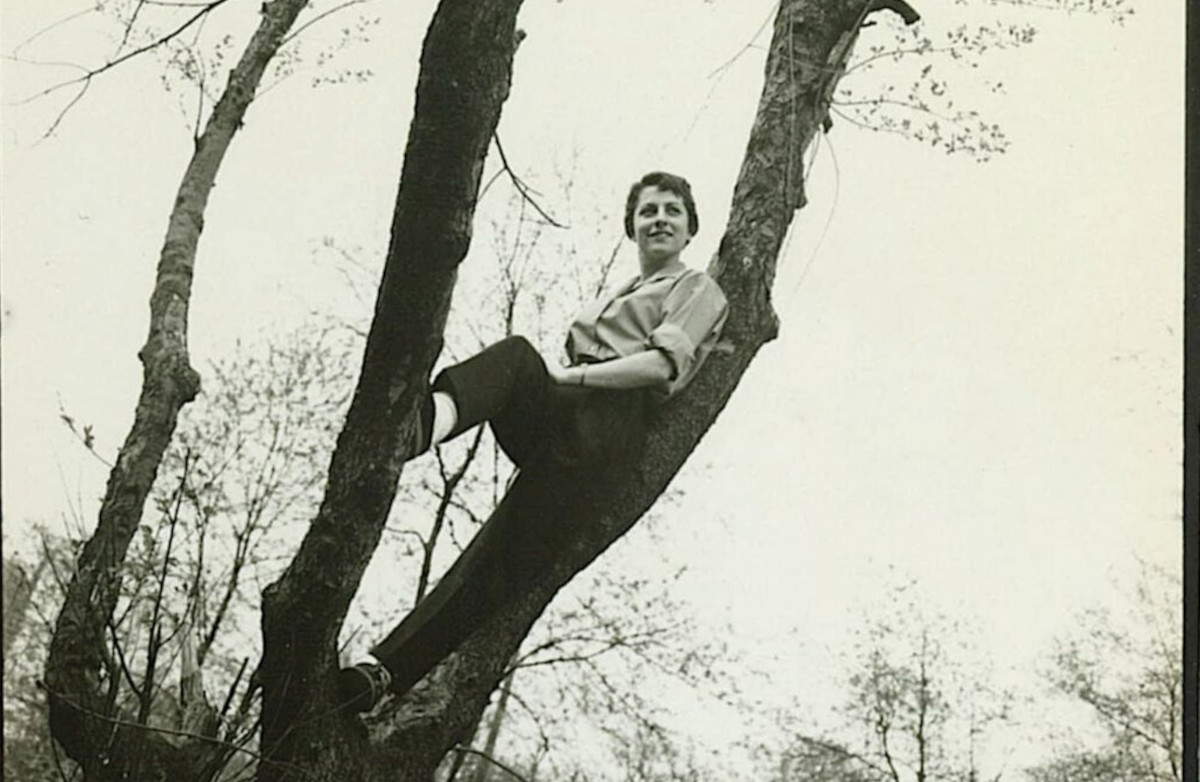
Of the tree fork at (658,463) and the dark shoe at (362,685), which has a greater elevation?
the tree fork at (658,463)

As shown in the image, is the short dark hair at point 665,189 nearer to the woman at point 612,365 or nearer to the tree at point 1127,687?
the woman at point 612,365

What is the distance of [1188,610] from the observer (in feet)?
7.85

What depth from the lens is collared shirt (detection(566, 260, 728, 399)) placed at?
6.93ft

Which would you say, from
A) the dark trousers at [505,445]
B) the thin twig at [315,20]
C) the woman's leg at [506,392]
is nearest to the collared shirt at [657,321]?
the dark trousers at [505,445]

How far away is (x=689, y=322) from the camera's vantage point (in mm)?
2119

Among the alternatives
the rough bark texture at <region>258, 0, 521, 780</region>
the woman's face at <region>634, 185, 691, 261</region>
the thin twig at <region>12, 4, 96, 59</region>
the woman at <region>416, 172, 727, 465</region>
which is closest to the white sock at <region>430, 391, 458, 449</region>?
the woman at <region>416, 172, 727, 465</region>

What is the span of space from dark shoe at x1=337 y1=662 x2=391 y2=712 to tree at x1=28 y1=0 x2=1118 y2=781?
0.09ft

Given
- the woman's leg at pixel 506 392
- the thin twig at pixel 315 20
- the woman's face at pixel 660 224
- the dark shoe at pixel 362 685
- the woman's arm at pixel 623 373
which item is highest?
the thin twig at pixel 315 20

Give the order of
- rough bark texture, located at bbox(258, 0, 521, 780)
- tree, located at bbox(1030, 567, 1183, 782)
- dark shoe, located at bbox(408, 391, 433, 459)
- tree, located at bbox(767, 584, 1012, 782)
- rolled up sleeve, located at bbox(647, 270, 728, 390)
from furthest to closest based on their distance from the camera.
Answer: tree, located at bbox(767, 584, 1012, 782) → tree, located at bbox(1030, 567, 1183, 782) → rolled up sleeve, located at bbox(647, 270, 728, 390) → dark shoe, located at bbox(408, 391, 433, 459) → rough bark texture, located at bbox(258, 0, 521, 780)

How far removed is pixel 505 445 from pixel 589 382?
171mm

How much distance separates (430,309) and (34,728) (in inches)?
39.0

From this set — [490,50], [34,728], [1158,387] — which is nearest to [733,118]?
[1158,387]

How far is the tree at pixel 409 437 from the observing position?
141 centimetres

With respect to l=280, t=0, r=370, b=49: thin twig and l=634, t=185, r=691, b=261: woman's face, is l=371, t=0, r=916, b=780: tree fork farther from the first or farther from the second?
l=280, t=0, r=370, b=49: thin twig
